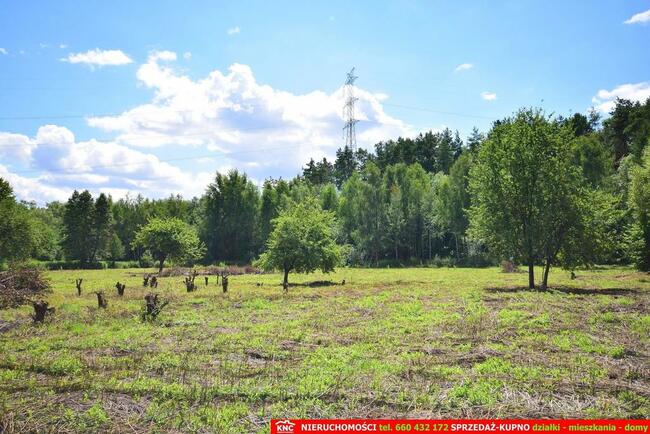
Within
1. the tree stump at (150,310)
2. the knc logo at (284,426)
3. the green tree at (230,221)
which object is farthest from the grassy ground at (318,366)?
the green tree at (230,221)

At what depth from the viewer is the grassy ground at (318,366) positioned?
334 inches

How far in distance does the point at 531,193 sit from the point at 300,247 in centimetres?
1972

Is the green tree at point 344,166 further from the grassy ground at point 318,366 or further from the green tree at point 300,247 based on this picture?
the grassy ground at point 318,366

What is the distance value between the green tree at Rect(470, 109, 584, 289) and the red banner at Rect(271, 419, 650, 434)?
26.6 meters

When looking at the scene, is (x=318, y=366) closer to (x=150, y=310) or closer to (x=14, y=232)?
(x=150, y=310)

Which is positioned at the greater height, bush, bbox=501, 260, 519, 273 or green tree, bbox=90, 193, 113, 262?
green tree, bbox=90, 193, 113, 262

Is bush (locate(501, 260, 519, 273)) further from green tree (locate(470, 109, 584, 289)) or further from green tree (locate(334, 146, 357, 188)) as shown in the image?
green tree (locate(334, 146, 357, 188))

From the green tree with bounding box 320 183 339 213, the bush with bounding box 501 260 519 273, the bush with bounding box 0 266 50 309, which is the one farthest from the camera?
the green tree with bounding box 320 183 339 213

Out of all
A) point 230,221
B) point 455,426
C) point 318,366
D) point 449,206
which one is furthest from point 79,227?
point 455,426

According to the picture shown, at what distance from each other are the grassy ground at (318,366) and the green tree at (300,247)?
61.3 feet

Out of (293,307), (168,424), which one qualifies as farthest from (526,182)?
(168,424)

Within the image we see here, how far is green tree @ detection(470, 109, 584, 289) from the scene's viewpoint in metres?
32.2

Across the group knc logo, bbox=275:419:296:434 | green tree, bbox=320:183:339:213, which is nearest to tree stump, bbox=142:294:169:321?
knc logo, bbox=275:419:296:434

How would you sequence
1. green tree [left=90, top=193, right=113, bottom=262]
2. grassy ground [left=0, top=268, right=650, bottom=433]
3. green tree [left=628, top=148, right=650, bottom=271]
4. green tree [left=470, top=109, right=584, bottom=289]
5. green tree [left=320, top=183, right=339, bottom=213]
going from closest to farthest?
grassy ground [left=0, top=268, right=650, bottom=433], green tree [left=470, top=109, right=584, bottom=289], green tree [left=628, top=148, right=650, bottom=271], green tree [left=90, top=193, right=113, bottom=262], green tree [left=320, top=183, right=339, bottom=213]
